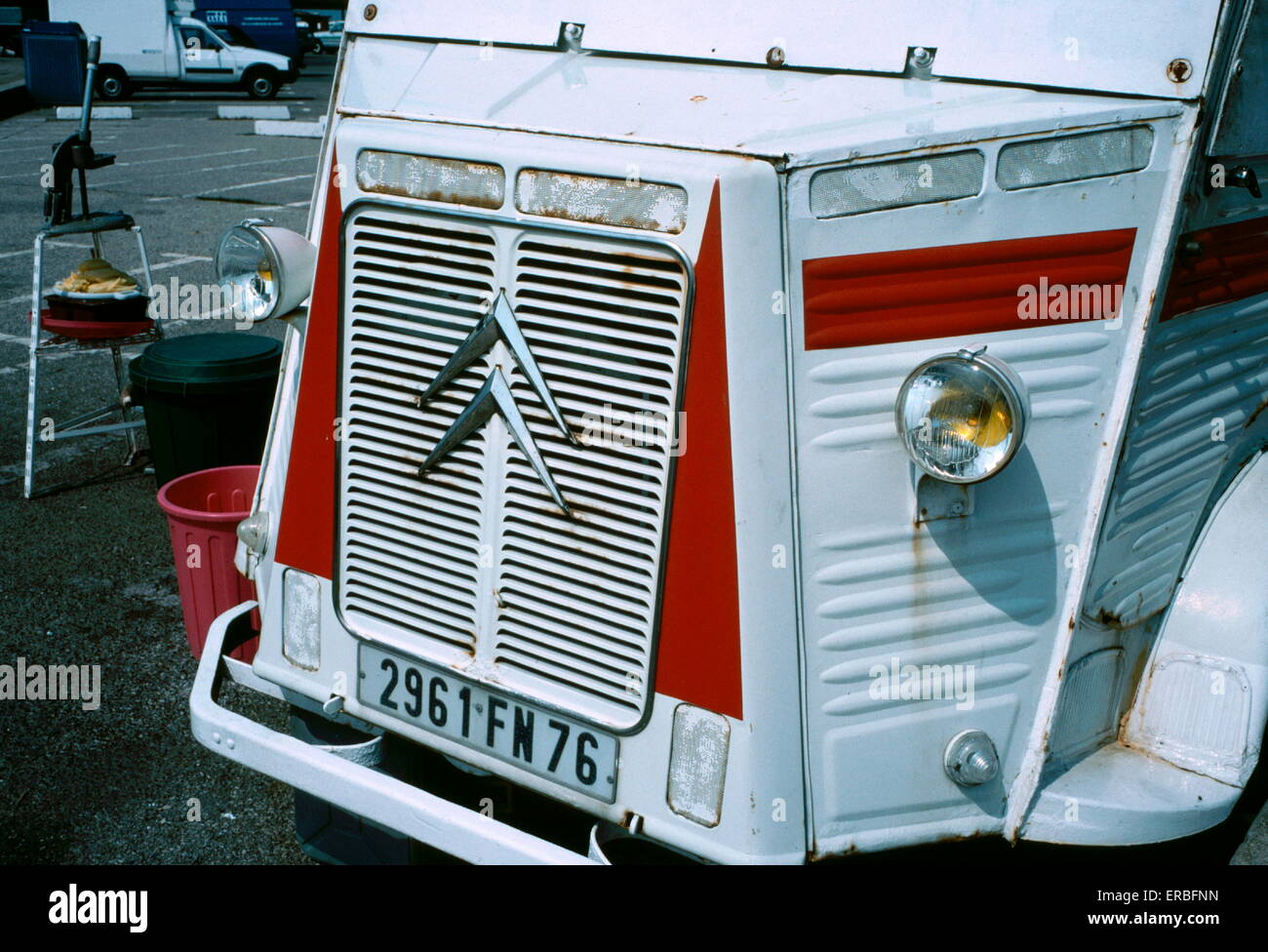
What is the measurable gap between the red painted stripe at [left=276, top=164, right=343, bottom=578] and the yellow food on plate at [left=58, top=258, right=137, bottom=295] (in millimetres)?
3164

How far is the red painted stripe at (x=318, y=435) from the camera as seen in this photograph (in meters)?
2.68

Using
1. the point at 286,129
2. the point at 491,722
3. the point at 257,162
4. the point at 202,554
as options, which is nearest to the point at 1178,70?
the point at 491,722

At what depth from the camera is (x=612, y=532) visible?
2.38 m

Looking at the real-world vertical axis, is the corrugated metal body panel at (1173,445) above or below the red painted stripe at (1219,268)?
below

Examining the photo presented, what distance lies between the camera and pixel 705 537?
2.29 m

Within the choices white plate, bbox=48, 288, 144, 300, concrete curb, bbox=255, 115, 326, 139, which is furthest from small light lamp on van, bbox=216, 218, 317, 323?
concrete curb, bbox=255, 115, 326, 139

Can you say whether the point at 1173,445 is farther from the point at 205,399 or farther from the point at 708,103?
the point at 205,399

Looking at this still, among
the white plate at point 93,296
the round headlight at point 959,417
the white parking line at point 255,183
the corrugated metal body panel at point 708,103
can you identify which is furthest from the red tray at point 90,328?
the white parking line at point 255,183

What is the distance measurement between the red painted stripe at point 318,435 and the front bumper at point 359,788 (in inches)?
14.7

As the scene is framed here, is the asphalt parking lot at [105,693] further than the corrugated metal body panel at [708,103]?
Yes

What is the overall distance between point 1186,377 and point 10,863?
10.3ft

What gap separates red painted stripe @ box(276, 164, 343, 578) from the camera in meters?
2.68

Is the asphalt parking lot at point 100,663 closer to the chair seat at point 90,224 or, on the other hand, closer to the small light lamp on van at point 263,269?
the chair seat at point 90,224
